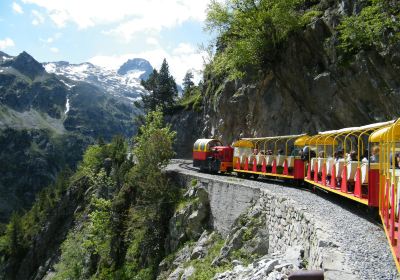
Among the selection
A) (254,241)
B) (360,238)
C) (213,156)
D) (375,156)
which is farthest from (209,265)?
(213,156)

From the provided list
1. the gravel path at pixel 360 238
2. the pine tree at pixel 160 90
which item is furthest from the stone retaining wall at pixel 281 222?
the pine tree at pixel 160 90

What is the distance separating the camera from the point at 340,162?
1731 centimetres

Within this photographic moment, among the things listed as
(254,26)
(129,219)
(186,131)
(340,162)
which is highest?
(254,26)

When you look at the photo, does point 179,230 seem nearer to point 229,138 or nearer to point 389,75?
point 389,75

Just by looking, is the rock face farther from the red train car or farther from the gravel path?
the gravel path

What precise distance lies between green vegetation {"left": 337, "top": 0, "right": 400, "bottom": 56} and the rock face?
708mm

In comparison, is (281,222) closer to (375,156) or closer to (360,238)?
(375,156)

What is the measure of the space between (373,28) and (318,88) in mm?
7997

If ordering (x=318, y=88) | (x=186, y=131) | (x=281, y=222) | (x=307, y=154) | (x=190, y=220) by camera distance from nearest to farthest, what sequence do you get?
(x=281, y=222), (x=307, y=154), (x=190, y=220), (x=318, y=88), (x=186, y=131)

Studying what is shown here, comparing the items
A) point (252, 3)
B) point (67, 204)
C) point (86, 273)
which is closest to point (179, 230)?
point (86, 273)

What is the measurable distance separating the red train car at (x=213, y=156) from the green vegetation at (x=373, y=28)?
12626 millimetres

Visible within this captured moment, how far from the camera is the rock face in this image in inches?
1125

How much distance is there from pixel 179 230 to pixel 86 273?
18527 millimetres

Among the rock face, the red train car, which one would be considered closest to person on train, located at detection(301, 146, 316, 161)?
the rock face
